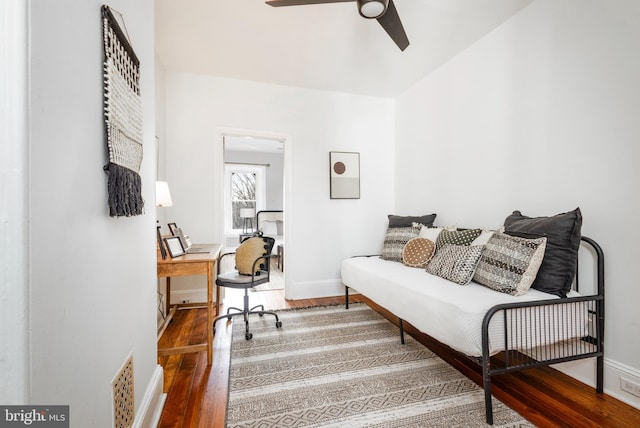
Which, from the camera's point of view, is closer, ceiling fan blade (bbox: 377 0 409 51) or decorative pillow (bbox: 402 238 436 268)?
ceiling fan blade (bbox: 377 0 409 51)

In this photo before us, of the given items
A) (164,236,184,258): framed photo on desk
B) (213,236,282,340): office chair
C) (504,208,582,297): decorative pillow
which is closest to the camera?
(504,208,582,297): decorative pillow

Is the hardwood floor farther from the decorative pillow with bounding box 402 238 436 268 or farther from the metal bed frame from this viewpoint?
the decorative pillow with bounding box 402 238 436 268

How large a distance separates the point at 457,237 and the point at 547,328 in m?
1.00

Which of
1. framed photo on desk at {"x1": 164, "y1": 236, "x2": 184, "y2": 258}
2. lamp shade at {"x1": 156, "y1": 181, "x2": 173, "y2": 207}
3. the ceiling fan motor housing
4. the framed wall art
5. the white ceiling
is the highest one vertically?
the white ceiling

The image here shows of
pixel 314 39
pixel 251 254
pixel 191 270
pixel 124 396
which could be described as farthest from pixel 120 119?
pixel 314 39

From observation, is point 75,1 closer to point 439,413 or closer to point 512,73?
point 439,413

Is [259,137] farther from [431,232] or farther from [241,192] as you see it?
[241,192]

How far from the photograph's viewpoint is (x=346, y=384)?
1.86 m

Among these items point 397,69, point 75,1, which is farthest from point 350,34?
point 75,1

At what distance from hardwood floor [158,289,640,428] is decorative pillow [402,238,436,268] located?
2.17 feet

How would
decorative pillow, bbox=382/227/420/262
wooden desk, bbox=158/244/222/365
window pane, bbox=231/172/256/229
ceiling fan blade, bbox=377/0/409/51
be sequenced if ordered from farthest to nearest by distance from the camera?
window pane, bbox=231/172/256/229 → decorative pillow, bbox=382/227/420/262 → wooden desk, bbox=158/244/222/365 → ceiling fan blade, bbox=377/0/409/51

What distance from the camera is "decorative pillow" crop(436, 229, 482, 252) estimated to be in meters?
2.44

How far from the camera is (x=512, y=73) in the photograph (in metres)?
2.40

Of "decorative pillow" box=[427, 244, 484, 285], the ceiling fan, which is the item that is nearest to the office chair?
"decorative pillow" box=[427, 244, 484, 285]
